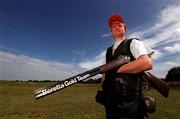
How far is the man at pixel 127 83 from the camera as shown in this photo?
4.27 metres

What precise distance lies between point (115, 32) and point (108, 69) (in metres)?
0.67

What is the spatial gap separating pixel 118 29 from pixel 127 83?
3.02 ft

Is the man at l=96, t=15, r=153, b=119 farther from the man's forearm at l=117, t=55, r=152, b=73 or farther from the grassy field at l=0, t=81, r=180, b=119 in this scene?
the grassy field at l=0, t=81, r=180, b=119

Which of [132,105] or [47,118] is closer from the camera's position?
[132,105]

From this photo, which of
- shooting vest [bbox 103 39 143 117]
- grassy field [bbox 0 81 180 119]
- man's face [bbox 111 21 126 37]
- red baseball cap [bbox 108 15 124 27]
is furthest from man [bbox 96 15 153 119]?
grassy field [bbox 0 81 180 119]

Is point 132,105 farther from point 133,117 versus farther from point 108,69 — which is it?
point 108,69

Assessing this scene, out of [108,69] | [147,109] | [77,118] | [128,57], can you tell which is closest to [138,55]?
[128,57]

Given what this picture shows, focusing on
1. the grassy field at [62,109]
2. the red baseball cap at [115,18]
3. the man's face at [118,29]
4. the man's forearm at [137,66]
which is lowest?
the grassy field at [62,109]

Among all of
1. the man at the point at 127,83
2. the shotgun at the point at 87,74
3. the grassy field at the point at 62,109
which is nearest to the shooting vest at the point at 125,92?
the man at the point at 127,83

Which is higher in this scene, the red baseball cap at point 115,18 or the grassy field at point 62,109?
the red baseball cap at point 115,18

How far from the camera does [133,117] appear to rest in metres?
4.33

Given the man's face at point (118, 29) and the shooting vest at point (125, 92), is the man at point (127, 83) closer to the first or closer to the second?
the shooting vest at point (125, 92)

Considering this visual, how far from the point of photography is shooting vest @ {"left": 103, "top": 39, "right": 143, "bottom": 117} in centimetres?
426

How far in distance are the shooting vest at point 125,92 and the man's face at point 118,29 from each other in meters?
0.30
